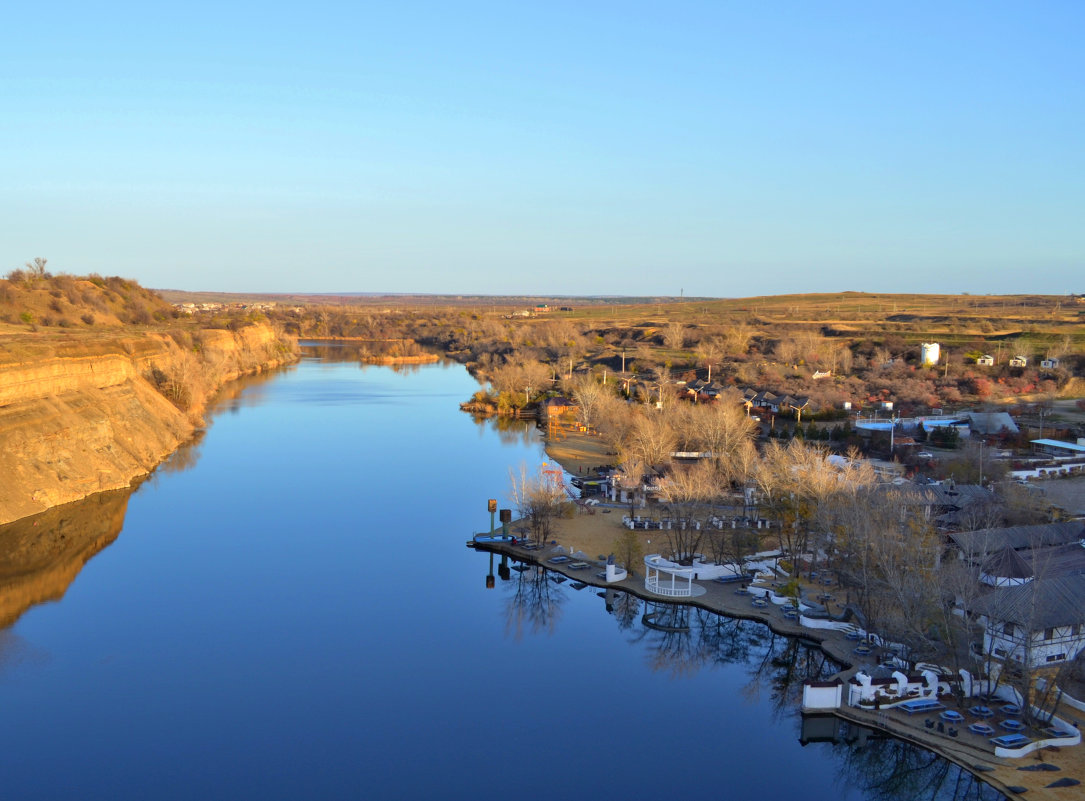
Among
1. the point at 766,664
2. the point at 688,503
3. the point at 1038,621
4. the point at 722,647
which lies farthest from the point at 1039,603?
the point at 688,503

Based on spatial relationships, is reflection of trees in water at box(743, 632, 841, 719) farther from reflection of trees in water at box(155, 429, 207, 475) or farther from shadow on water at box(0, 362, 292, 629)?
reflection of trees in water at box(155, 429, 207, 475)

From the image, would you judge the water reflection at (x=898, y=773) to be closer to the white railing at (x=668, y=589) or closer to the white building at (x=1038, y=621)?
the white building at (x=1038, y=621)

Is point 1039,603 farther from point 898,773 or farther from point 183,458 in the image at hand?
point 183,458

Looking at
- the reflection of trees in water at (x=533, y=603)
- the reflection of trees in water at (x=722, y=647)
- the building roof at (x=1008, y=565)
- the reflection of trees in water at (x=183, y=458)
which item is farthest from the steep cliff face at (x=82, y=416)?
the building roof at (x=1008, y=565)

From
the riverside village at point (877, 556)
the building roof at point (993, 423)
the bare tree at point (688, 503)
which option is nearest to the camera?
the riverside village at point (877, 556)

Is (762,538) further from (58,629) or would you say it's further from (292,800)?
(58,629)

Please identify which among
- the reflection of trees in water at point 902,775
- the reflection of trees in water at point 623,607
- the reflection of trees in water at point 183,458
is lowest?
the reflection of trees in water at point 902,775

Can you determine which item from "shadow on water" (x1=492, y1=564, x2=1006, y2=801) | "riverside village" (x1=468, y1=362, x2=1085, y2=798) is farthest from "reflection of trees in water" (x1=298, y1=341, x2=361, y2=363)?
"shadow on water" (x1=492, y1=564, x2=1006, y2=801)
